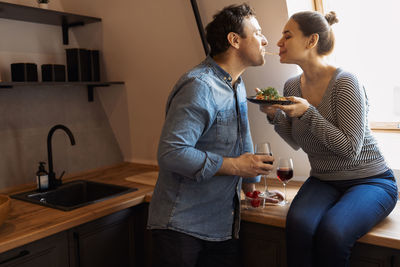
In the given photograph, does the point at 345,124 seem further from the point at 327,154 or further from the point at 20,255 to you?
the point at 20,255

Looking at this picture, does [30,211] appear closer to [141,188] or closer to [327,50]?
[141,188]

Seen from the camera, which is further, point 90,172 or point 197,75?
point 90,172

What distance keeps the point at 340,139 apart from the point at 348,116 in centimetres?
10

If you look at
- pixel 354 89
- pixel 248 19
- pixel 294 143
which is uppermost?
pixel 248 19

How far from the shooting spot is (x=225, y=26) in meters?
1.84

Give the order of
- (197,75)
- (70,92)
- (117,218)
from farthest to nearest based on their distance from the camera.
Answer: (70,92) < (117,218) < (197,75)

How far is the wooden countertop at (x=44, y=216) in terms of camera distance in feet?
5.85

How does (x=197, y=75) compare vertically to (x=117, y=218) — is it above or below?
above

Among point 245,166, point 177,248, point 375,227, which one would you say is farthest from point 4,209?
point 375,227

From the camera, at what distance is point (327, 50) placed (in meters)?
1.97

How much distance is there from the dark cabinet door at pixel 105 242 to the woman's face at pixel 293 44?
115 cm

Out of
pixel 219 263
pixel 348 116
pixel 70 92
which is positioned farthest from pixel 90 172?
pixel 348 116

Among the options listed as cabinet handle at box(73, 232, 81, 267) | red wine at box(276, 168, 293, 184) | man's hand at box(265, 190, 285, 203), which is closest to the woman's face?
red wine at box(276, 168, 293, 184)

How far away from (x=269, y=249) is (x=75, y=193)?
1311 mm
